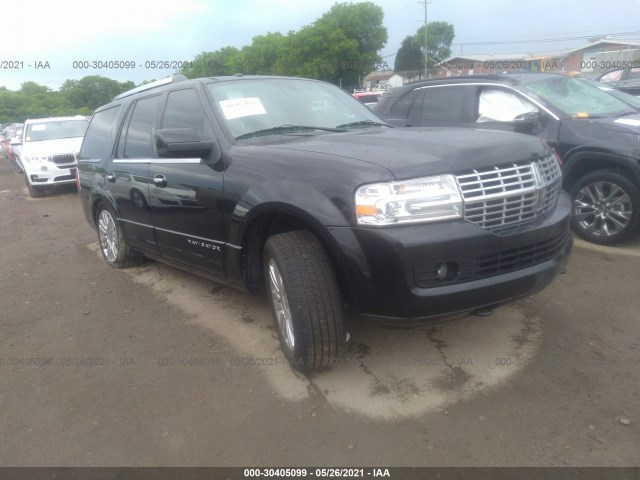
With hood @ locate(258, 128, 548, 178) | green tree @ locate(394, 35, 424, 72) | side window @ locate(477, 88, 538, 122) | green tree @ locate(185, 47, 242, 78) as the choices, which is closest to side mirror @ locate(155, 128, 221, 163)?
hood @ locate(258, 128, 548, 178)

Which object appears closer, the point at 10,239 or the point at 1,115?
the point at 10,239

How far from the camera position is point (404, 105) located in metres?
6.57

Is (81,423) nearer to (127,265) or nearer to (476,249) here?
(476,249)

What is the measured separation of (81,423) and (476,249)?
7.60 feet

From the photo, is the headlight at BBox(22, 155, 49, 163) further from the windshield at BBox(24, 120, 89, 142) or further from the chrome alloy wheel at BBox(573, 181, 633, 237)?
the chrome alloy wheel at BBox(573, 181, 633, 237)

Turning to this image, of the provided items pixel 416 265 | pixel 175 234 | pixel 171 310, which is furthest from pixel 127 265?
pixel 416 265

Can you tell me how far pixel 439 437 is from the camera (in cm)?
247

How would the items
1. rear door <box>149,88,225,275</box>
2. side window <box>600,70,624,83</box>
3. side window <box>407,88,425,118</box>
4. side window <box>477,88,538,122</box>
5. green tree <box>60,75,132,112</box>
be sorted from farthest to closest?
green tree <box>60,75,132,112</box> < side window <box>600,70,624,83</box> < side window <box>407,88,425,118</box> < side window <box>477,88,538,122</box> < rear door <box>149,88,225,275</box>

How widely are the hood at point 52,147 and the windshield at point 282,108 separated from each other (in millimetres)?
9024

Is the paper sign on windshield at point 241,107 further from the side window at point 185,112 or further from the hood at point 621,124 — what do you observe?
the hood at point 621,124

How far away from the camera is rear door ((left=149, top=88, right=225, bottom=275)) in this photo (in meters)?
3.42

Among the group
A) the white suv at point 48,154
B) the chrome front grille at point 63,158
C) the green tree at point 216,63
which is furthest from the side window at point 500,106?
the green tree at point 216,63

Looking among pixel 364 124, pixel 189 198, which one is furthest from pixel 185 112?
pixel 364 124

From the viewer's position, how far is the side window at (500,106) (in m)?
5.36
